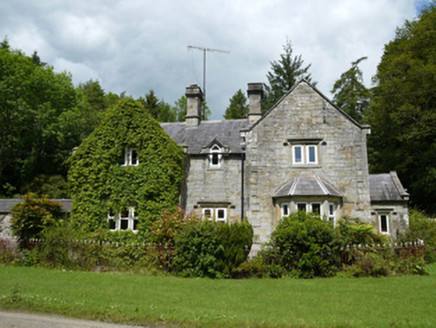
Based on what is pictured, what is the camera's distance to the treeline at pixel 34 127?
33.7 metres

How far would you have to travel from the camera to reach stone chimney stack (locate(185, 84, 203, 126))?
84.8 feet

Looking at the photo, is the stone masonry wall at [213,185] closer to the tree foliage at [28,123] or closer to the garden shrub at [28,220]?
the garden shrub at [28,220]

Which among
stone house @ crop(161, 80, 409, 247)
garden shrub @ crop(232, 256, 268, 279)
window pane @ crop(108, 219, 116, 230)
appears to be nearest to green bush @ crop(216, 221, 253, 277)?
garden shrub @ crop(232, 256, 268, 279)

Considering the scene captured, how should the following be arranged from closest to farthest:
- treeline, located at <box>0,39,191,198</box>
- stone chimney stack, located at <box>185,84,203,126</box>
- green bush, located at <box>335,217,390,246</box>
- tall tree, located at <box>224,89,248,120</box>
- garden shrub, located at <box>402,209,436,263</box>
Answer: green bush, located at <box>335,217,390,246</box>, garden shrub, located at <box>402,209,436,263</box>, stone chimney stack, located at <box>185,84,203,126</box>, treeline, located at <box>0,39,191,198</box>, tall tree, located at <box>224,89,248,120</box>

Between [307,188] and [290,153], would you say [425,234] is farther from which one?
[290,153]

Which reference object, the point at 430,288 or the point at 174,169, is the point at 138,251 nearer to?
the point at 174,169

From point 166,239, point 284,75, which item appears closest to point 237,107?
point 284,75

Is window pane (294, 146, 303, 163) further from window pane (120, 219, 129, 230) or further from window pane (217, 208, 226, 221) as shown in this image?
window pane (120, 219, 129, 230)

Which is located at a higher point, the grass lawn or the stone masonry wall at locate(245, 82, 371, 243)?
the stone masonry wall at locate(245, 82, 371, 243)

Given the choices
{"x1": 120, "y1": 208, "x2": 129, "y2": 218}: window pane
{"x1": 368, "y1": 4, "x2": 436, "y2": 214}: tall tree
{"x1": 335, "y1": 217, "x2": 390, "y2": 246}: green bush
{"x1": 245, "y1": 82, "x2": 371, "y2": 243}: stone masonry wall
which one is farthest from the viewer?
{"x1": 368, "y1": 4, "x2": 436, "y2": 214}: tall tree

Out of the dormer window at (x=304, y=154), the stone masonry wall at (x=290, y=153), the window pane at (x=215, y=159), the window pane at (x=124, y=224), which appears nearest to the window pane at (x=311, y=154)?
the dormer window at (x=304, y=154)

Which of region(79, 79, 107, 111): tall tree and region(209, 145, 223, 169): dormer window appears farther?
region(79, 79, 107, 111): tall tree

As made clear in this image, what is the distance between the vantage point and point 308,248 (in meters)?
14.6

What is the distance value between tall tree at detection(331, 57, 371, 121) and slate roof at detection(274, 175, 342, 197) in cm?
2502
